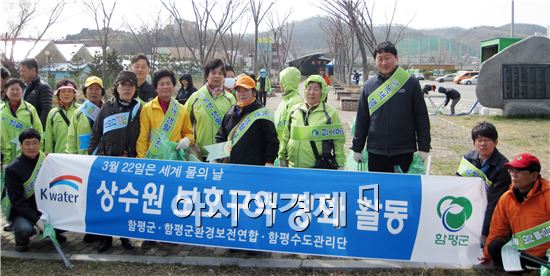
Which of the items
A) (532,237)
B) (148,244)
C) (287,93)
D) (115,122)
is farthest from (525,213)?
(115,122)

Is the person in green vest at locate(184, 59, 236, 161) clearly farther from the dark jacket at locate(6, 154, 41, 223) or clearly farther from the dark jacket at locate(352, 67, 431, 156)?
the dark jacket at locate(352, 67, 431, 156)

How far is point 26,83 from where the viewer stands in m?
5.98

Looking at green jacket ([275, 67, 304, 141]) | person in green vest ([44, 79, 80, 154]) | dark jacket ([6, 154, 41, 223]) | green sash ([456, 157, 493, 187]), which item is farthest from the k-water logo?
green sash ([456, 157, 493, 187])

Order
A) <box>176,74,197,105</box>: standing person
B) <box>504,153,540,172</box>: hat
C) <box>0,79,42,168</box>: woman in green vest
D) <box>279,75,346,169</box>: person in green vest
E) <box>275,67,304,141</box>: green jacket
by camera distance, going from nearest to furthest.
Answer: <box>504,153,540,172</box>: hat < <box>279,75,346,169</box>: person in green vest < <box>0,79,42,168</box>: woman in green vest < <box>275,67,304,141</box>: green jacket < <box>176,74,197,105</box>: standing person

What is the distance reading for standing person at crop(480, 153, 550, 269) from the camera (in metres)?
3.52

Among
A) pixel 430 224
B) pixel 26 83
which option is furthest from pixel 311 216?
pixel 26 83

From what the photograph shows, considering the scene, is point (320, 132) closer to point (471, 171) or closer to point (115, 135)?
point (471, 171)

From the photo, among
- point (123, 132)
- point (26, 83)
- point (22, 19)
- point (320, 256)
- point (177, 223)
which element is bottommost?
point (320, 256)

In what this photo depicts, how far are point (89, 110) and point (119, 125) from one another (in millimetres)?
673

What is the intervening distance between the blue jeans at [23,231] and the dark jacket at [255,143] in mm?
1991

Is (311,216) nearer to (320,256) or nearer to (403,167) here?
(320,256)

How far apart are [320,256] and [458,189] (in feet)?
4.36

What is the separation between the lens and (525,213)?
3.57 meters

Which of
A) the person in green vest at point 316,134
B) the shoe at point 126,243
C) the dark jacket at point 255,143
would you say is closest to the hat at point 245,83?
the dark jacket at point 255,143
